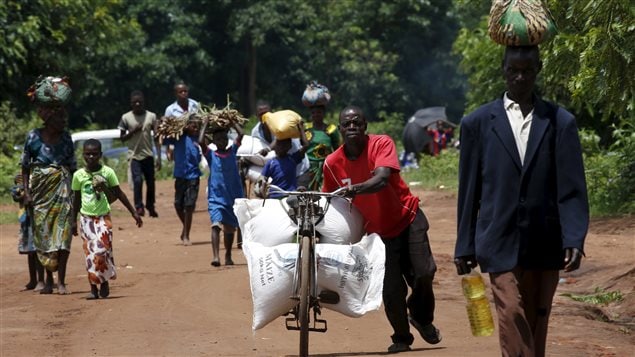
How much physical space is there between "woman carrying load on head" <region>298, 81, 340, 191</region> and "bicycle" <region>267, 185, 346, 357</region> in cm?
411

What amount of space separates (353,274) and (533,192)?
91.6 inches

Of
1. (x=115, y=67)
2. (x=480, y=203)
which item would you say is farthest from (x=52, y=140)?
(x=115, y=67)

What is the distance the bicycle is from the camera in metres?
8.22

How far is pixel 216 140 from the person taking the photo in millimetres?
14648

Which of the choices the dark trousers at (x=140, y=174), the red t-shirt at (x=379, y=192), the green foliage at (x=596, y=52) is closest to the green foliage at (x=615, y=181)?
the green foliage at (x=596, y=52)

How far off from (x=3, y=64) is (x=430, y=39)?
83.2 ft

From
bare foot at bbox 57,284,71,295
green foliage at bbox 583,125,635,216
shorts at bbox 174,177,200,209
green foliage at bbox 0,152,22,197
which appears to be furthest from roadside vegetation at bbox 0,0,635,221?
bare foot at bbox 57,284,71,295

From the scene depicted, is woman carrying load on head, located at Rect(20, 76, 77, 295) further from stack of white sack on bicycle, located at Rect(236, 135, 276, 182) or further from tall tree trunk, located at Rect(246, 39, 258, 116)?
tall tree trunk, located at Rect(246, 39, 258, 116)

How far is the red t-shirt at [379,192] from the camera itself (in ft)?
28.6

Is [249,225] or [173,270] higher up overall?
[249,225]

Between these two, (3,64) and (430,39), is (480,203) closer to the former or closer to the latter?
(3,64)

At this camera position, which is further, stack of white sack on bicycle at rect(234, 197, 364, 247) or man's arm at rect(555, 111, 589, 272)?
stack of white sack on bicycle at rect(234, 197, 364, 247)

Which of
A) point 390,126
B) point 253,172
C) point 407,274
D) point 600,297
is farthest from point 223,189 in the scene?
point 390,126

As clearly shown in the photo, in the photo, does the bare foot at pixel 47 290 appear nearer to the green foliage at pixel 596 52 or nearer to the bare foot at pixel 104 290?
the bare foot at pixel 104 290
